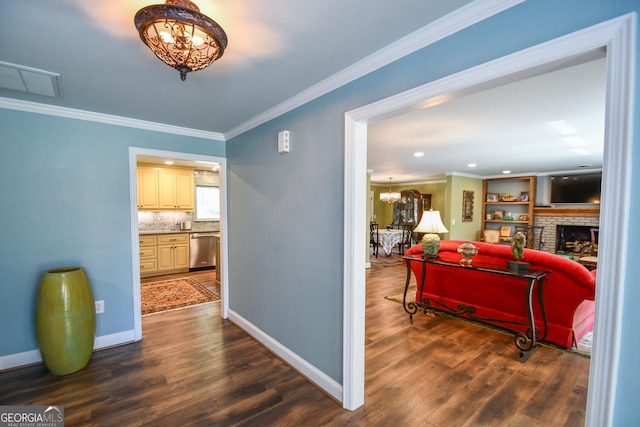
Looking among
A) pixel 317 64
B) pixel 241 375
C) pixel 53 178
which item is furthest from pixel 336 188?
pixel 53 178

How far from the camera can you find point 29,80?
207cm

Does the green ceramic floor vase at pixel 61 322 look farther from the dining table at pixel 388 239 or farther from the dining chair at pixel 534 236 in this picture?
the dining chair at pixel 534 236

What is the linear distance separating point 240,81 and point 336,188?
105 cm

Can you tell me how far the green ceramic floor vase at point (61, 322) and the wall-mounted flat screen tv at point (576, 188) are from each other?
8.87m

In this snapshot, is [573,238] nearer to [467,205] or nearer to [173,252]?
[467,205]

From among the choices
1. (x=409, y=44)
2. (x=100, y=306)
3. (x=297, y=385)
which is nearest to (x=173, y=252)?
(x=100, y=306)

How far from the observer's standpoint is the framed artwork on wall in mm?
7602

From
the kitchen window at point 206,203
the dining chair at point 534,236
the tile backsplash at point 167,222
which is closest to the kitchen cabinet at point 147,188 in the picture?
the tile backsplash at point 167,222

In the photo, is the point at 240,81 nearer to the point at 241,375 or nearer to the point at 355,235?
the point at 355,235

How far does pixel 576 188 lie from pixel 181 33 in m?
8.35

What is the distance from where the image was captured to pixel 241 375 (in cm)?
244

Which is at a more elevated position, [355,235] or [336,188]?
[336,188]

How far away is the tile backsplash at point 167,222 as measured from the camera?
6.18 m

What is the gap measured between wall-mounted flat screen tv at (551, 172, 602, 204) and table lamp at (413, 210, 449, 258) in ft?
16.4
